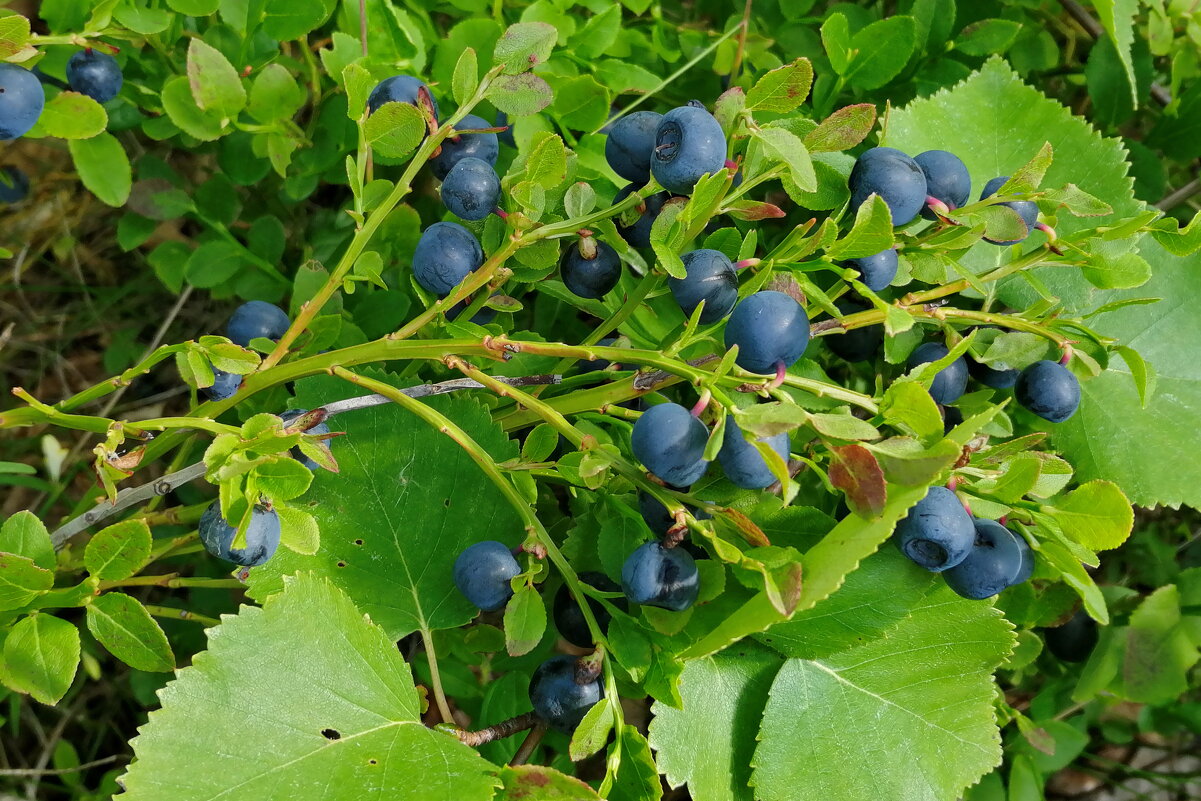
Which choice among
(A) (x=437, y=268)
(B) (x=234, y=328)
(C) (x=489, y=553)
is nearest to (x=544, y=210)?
(A) (x=437, y=268)

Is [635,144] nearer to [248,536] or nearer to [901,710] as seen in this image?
[248,536]

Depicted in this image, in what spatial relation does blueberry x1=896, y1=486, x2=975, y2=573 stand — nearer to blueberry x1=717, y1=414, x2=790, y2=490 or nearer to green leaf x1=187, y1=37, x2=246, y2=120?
blueberry x1=717, y1=414, x2=790, y2=490

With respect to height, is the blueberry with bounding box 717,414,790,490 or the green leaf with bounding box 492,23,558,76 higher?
the green leaf with bounding box 492,23,558,76

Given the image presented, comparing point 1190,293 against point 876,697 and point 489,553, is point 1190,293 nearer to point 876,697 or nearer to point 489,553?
point 876,697

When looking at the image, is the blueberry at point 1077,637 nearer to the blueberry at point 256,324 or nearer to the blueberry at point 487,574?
the blueberry at point 487,574

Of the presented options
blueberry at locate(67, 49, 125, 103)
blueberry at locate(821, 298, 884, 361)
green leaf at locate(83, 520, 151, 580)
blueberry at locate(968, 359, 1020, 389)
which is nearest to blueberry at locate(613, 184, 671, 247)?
blueberry at locate(821, 298, 884, 361)

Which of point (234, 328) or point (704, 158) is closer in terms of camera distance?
point (704, 158)

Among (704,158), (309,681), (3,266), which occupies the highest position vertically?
(704,158)

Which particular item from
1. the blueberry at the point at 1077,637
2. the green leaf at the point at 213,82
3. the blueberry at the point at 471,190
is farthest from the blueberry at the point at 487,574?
the blueberry at the point at 1077,637
